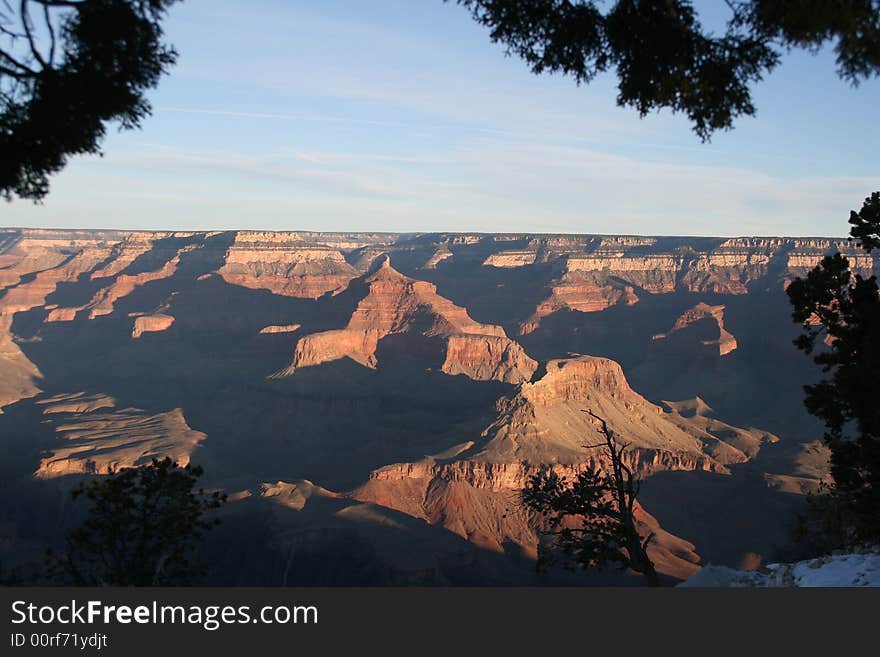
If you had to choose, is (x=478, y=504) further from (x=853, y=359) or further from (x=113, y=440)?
(x=853, y=359)

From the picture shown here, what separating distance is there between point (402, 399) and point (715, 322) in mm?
63846

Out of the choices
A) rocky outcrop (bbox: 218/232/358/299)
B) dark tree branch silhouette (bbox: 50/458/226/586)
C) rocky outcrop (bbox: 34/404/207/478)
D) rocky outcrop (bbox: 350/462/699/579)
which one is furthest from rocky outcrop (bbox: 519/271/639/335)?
dark tree branch silhouette (bbox: 50/458/226/586)

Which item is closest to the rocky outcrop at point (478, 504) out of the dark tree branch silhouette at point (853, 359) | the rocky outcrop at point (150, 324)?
the dark tree branch silhouette at point (853, 359)

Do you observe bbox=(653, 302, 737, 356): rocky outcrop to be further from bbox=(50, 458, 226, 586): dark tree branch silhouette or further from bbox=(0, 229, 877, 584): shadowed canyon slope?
bbox=(50, 458, 226, 586): dark tree branch silhouette

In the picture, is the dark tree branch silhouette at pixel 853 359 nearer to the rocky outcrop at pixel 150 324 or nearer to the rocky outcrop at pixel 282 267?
the rocky outcrop at pixel 150 324

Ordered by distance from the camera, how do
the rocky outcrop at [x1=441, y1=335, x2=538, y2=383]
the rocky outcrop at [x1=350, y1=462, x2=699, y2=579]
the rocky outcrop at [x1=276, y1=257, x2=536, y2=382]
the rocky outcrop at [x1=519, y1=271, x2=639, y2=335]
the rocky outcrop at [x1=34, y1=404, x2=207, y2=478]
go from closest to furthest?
the rocky outcrop at [x1=350, y1=462, x2=699, y2=579] → the rocky outcrop at [x1=34, y1=404, x2=207, y2=478] → the rocky outcrop at [x1=441, y1=335, x2=538, y2=383] → the rocky outcrop at [x1=276, y1=257, x2=536, y2=382] → the rocky outcrop at [x1=519, y1=271, x2=639, y2=335]

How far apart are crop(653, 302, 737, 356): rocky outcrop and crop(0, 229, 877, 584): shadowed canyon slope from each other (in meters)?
0.44

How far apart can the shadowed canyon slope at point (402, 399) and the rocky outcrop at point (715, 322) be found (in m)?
0.44

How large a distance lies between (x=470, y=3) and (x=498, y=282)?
17430 centimetres

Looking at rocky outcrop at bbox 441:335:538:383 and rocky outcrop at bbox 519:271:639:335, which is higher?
rocky outcrop at bbox 519:271:639:335

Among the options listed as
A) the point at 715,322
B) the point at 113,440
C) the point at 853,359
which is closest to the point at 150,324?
the point at 113,440

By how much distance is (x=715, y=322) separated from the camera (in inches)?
4951

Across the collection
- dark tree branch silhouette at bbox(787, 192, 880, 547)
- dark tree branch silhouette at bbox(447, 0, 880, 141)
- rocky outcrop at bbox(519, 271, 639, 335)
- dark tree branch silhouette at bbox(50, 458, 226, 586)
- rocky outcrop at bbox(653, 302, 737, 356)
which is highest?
rocky outcrop at bbox(519, 271, 639, 335)

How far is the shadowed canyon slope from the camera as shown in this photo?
163 ft
